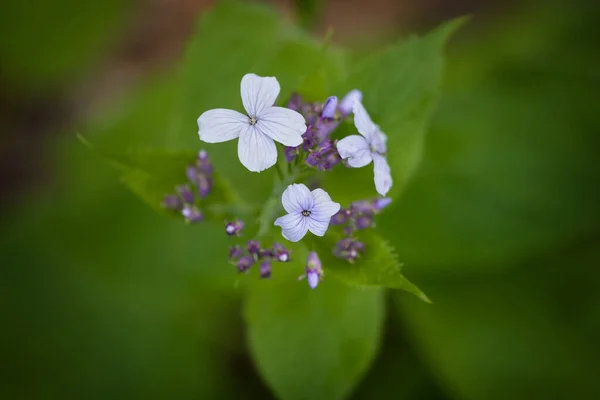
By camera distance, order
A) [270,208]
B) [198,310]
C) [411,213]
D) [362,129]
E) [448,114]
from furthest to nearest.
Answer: [198,310] → [448,114] → [411,213] → [270,208] → [362,129]

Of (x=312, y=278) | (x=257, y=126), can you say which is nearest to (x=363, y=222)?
(x=312, y=278)

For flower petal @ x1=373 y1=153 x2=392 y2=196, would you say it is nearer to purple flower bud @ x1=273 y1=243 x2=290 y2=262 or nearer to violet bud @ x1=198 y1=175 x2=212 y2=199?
purple flower bud @ x1=273 y1=243 x2=290 y2=262

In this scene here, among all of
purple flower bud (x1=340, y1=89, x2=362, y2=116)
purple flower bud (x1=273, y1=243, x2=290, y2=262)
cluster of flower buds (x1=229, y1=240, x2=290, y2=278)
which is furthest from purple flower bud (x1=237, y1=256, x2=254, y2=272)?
purple flower bud (x1=340, y1=89, x2=362, y2=116)

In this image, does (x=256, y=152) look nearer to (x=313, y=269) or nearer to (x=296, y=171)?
(x=296, y=171)

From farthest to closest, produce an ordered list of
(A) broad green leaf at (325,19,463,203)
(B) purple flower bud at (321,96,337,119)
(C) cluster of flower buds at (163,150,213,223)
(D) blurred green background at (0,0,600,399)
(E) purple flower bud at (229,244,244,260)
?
(D) blurred green background at (0,0,600,399) < (A) broad green leaf at (325,19,463,203) < (C) cluster of flower buds at (163,150,213,223) < (E) purple flower bud at (229,244,244,260) < (B) purple flower bud at (321,96,337,119)

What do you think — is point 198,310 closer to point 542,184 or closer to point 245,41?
point 245,41

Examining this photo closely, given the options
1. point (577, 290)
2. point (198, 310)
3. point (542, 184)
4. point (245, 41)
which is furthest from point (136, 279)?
point (577, 290)
